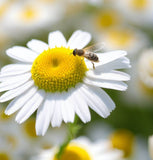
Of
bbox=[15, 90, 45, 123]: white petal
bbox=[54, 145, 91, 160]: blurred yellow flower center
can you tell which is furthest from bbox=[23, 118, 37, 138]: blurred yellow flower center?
bbox=[15, 90, 45, 123]: white petal

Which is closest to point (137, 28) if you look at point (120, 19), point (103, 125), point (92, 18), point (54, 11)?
point (120, 19)

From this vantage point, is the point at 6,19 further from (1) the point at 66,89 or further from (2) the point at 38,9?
(1) the point at 66,89

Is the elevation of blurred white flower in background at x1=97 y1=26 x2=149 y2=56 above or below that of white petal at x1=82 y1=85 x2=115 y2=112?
below

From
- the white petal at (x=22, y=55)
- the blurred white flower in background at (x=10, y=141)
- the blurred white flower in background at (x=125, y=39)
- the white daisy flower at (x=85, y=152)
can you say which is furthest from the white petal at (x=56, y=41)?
the blurred white flower in background at (x=125, y=39)

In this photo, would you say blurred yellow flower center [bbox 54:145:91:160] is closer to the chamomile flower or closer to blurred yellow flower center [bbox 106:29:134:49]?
the chamomile flower

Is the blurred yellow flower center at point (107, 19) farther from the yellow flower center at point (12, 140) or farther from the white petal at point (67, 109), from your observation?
the white petal at point (67, 109)

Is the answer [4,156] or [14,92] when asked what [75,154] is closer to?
[4,156]

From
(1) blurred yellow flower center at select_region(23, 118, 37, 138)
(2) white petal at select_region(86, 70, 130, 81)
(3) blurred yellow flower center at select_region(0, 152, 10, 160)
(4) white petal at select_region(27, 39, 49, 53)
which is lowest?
(1) blurred yellow flower center at select_region(23, 118, 37, 138)
